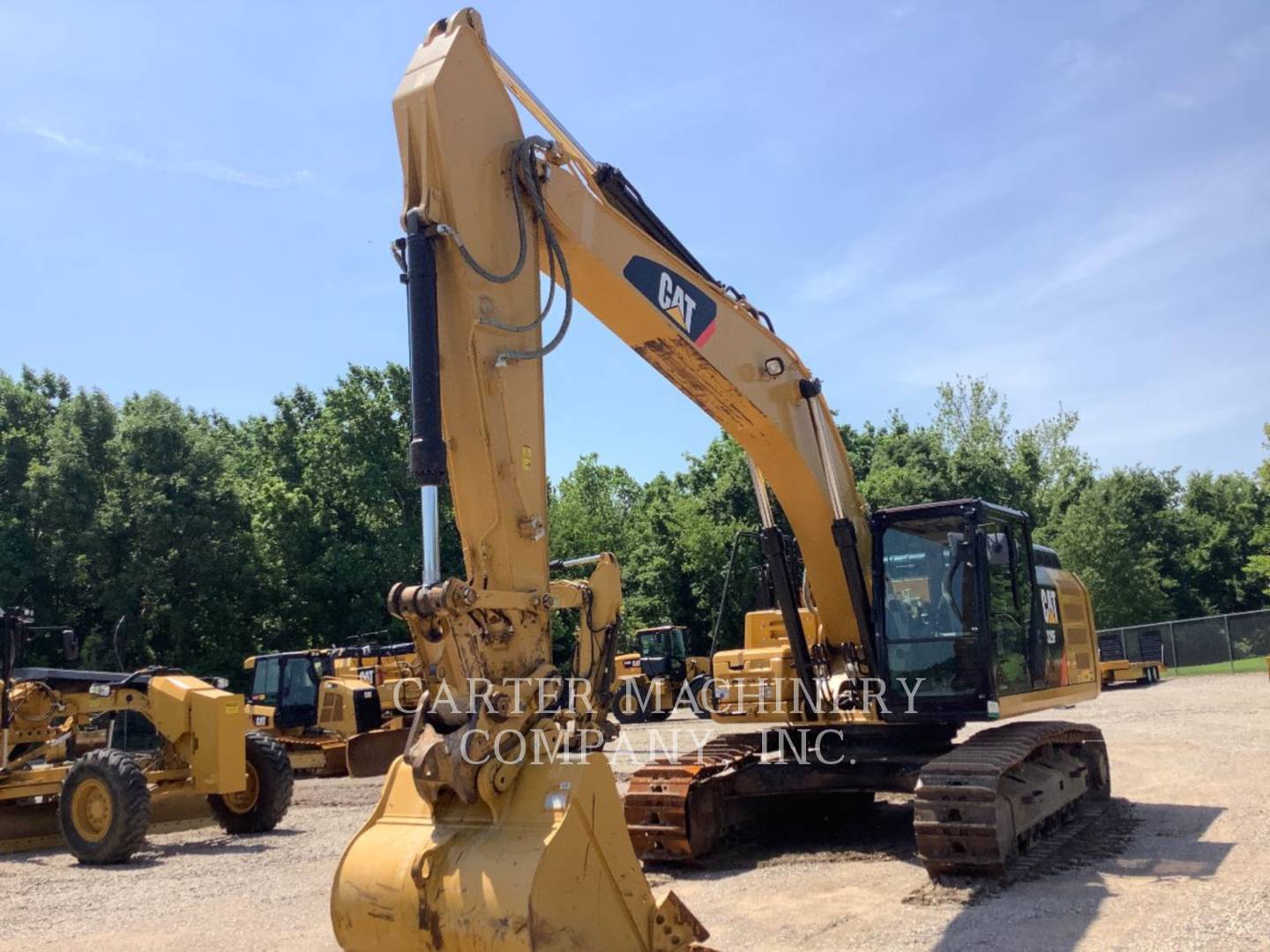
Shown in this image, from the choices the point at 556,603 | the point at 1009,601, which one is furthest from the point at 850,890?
the point at 556,603

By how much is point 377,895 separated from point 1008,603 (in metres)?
5.43

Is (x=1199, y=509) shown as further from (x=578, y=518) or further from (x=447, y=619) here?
(x=447, y=619)

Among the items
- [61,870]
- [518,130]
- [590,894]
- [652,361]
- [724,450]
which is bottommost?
[61,870]

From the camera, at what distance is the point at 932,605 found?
8328 millimetres

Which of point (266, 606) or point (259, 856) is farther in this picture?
point (266, 606)

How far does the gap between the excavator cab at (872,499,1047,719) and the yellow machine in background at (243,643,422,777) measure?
398 inches

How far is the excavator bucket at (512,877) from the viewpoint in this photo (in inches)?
179

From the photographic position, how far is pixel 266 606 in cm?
3148

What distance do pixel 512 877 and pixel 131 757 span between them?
744 centimetres

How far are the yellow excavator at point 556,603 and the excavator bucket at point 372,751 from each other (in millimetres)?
9428

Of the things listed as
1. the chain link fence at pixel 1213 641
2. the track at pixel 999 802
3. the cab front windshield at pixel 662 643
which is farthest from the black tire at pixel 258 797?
the chain link fence at pixel 1213 641

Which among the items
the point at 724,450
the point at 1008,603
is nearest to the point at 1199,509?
the point at 724,450

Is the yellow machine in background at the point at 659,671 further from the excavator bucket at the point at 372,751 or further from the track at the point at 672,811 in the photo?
the track at the point at 672,811

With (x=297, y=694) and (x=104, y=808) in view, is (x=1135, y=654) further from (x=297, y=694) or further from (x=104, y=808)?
(x=104, y=808)
